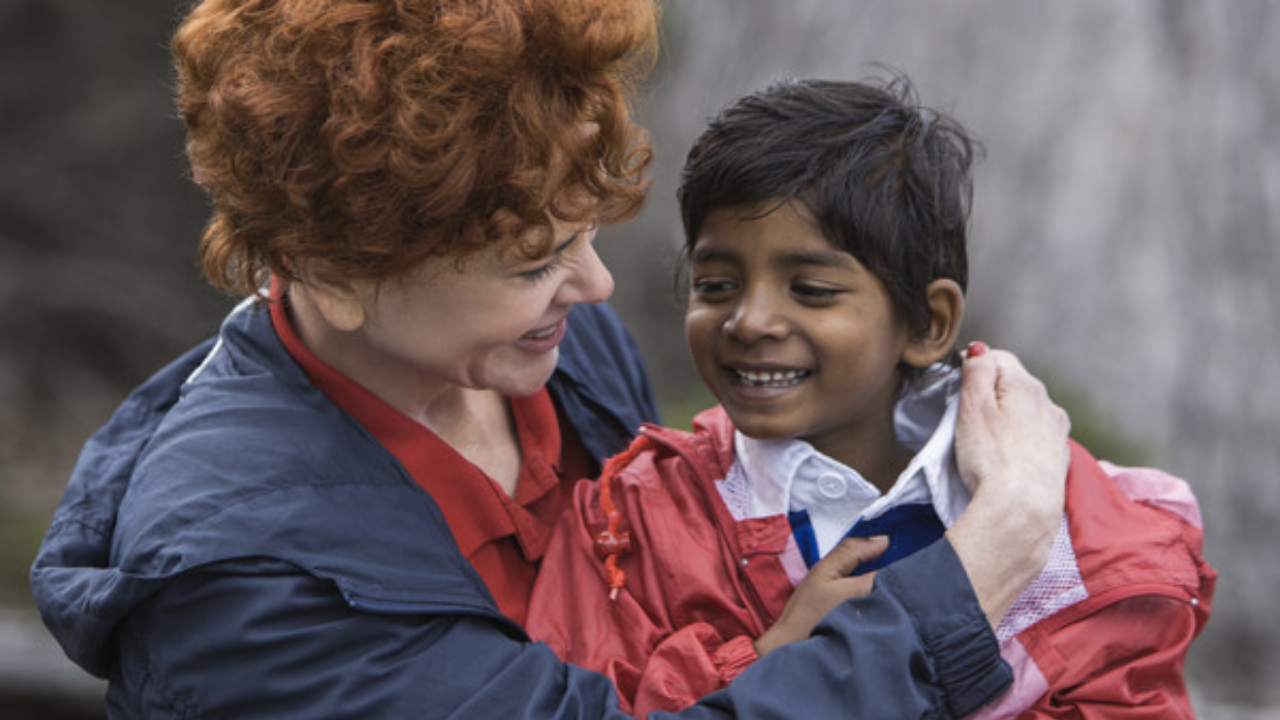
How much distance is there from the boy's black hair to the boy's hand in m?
0.34

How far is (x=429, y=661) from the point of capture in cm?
160

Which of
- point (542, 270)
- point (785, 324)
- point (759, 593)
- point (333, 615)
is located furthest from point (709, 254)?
point (333, 615)

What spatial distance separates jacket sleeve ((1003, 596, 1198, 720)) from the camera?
1705 mm

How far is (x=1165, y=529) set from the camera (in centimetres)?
183

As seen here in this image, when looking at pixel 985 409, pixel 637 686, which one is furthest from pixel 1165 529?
pixel 637 686

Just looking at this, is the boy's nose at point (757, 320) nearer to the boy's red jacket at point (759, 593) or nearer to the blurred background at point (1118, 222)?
the boy's red jacket at point (759, 593)

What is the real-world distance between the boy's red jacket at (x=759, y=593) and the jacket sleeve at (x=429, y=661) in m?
0.13

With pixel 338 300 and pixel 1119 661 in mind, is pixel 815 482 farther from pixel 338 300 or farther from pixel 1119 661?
pixel 338 300

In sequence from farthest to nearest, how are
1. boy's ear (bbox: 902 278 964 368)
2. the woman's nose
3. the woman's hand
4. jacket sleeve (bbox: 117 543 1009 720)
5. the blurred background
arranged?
the blurred background, boy's ear (bbox: 902 278 964 368), the woman's nose, the woman's hand, jacket sleeve (bbox: 117 543 1009 720)

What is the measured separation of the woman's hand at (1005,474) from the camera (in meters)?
1.67

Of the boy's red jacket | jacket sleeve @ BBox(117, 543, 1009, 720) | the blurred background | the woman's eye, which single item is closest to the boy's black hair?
the woman's eye

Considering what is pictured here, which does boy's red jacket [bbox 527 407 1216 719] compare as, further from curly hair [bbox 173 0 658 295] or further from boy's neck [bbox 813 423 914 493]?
curly hair [bbox 173 0 658 295]

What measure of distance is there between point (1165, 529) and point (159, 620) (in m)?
1.29

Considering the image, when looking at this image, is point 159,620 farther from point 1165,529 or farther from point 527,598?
point 1165,529
